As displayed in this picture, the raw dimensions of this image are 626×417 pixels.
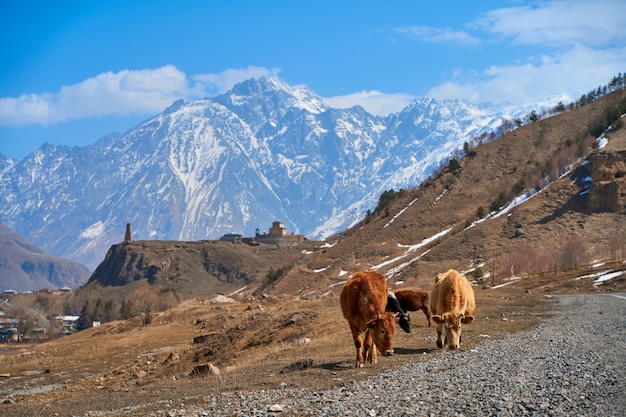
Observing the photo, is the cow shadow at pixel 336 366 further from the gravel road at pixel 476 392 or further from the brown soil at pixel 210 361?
the gravel road at pixel 476 392

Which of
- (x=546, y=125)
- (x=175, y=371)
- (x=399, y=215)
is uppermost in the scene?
(x=546, y=125)

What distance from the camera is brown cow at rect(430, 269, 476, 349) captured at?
19.4m

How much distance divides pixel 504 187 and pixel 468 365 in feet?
387

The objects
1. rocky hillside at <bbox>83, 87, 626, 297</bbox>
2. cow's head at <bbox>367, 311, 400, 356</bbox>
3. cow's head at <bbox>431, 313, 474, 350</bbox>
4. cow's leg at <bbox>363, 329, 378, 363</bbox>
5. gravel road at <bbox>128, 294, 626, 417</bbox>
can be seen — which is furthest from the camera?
rocky hillside at <bbox>83, 87, 626, 297</bbox>

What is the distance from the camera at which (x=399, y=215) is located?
453 feet

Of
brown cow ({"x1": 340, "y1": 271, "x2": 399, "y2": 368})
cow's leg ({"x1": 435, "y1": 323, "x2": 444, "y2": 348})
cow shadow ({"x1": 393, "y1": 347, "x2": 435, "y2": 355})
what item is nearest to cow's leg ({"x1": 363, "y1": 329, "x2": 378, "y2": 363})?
brown cow ({"x1": 340, "y1": 271, "x2": 399, "y2": 368})

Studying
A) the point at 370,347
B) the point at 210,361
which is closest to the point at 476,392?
the point at 370,347

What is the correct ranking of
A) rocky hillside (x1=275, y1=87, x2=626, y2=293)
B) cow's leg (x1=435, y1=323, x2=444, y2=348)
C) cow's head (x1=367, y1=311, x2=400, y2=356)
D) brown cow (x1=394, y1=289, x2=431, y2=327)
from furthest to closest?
rocky hillside (x1=275, y1=87, x2=626, y2=293), brown cow (x1=394, y1=289, x2=431, y2=327), cow's leg (x1=435, y1=323, x2=444, y2=348), cow's head (x1=367, y1=311, x2=400, y2=356)

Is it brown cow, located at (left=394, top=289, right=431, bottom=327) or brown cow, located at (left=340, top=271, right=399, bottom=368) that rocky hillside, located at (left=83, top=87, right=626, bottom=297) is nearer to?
brown cow, located at (left=394, top=289, right=431, bottom=327)

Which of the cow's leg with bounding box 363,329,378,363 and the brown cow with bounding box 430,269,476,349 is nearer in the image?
the cow's leg with bounding box 363,329,378,363

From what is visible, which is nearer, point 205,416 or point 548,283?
point 205,416

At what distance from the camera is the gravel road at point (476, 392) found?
1149 cm

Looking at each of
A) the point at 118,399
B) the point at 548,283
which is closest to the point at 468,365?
the point at 118,399

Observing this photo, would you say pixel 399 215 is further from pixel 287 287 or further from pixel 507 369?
pixel 507 369
